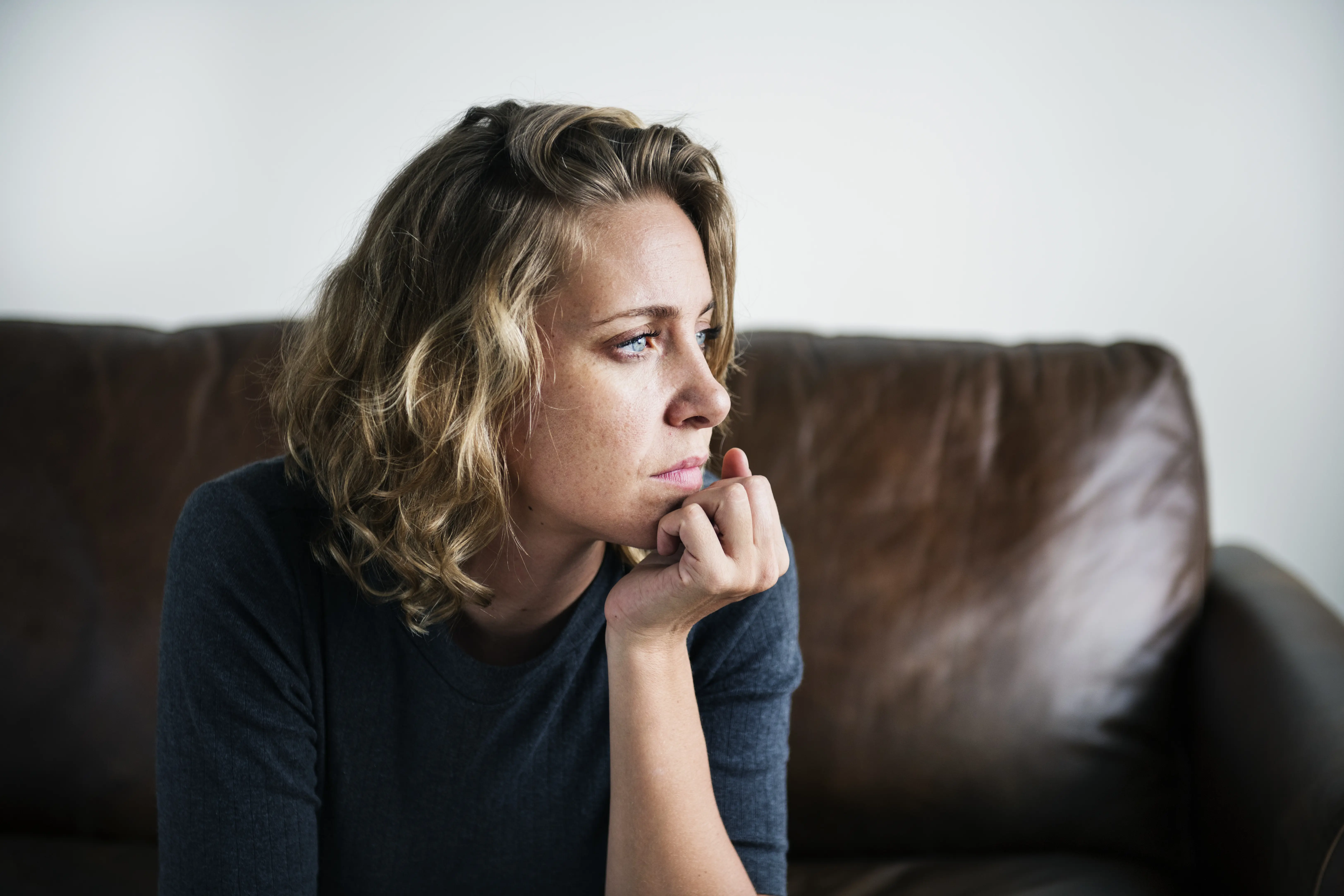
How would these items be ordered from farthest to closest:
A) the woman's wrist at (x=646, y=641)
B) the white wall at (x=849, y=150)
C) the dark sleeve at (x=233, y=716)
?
the white wall at (x=849, y=150) < the woman's wrist at (x=646, y=641) < the dark sleeve at (x=233, y=716)

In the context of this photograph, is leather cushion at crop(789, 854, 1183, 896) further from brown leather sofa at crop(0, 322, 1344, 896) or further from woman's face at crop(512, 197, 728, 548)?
woman's face at crop(512, 197, 728, 548)

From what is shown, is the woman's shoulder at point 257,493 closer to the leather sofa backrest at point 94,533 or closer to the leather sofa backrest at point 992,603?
the leather sofa backrest at point 94,533

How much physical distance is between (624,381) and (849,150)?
104 centimetres

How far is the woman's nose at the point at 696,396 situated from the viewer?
34.0 inches

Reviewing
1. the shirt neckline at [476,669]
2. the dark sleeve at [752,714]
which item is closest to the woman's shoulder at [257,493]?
the shirt neckline at [476,669]

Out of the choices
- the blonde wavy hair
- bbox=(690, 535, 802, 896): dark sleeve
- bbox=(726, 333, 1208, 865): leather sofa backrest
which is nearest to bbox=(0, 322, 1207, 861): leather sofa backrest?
bbox=(726, 333, 1208, 865): leather sofa backrest

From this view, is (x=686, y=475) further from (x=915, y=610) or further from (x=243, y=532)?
(x=915, y=610)

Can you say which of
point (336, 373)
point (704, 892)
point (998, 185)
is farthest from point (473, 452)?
point (998, 185)

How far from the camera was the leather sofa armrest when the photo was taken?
3.08 ft

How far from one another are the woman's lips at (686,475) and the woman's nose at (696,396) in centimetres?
5

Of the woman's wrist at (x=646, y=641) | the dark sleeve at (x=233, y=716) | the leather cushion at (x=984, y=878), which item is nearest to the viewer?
the dark sleeve at (x=233, y=716)

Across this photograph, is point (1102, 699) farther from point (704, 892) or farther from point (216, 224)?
point (216, 224)

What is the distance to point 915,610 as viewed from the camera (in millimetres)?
1328

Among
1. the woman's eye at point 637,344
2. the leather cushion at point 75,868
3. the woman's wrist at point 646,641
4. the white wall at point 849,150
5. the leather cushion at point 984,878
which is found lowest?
the leather cushion at point 75,868
